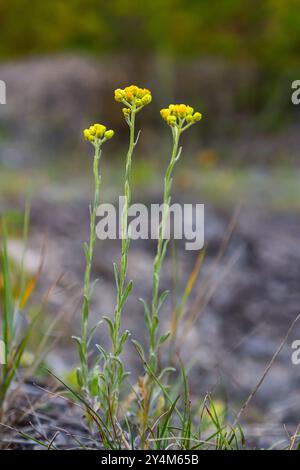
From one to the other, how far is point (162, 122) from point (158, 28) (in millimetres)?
1158

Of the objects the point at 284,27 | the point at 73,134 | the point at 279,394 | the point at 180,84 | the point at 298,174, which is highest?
the point at 284,27

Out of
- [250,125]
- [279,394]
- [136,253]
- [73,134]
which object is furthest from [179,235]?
[250,125]

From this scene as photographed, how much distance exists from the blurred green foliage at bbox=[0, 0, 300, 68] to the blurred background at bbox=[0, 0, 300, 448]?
1cm

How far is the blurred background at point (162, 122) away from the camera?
311 cm

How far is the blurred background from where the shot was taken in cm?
311

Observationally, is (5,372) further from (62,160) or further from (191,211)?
(62,160)

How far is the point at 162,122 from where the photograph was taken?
267 inches

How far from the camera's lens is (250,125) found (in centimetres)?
704
